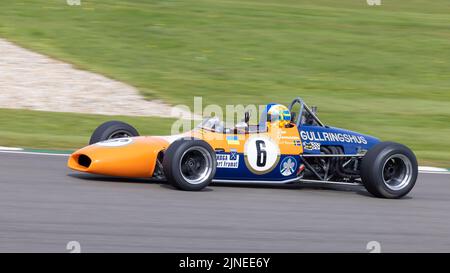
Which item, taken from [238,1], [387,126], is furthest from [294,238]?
[238,1]

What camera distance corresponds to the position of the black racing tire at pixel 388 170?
28.2ft

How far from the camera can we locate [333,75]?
1808cm

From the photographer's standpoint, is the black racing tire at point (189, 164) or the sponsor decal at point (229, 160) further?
the sponsor decal at point (229, 160)

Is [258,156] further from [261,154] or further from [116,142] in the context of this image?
[116,142]

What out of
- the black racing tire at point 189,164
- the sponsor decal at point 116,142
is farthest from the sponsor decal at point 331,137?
A: the sponsor decal at point 116,142

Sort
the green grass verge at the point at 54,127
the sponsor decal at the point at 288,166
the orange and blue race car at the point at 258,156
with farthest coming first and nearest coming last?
the green grass verge at the point at 54,127, the sponsor decal at the point at 288,166, the orange and blue race car at the point at 258,156

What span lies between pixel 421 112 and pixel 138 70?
5.57 m

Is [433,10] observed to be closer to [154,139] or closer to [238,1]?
[238,1]

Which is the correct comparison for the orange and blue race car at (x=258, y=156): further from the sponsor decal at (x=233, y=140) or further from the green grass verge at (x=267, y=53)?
the green grass verge at (x=267, y=53)

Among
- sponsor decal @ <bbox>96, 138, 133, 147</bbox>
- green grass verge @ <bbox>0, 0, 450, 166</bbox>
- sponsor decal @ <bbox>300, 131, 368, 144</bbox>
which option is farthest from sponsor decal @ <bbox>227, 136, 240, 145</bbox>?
green grass verge @ <bbox>0, 0, 450, 166</bbox>

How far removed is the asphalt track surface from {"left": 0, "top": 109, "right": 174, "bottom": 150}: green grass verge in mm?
2086

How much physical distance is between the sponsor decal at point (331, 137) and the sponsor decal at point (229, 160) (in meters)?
0.83

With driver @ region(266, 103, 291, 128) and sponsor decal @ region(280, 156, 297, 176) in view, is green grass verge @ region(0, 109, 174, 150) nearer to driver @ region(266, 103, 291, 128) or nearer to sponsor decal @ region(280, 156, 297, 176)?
driver @ region(266, 103, 291, 128)

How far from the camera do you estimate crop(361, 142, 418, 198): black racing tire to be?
8.59 meters
